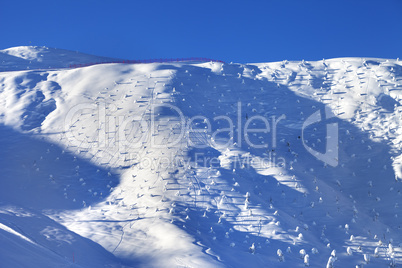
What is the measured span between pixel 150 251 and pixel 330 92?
740 inches

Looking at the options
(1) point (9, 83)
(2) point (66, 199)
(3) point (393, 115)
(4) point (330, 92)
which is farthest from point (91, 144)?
(3) point (393, 115)

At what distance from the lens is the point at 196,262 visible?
13.3m

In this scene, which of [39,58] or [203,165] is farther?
[39,58]

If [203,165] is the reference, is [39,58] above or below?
above

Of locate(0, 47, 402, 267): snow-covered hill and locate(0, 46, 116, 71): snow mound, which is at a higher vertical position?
locate(0, 46, 116, 71): snow mound

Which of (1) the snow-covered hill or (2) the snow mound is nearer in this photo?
(1) the snow-covered hill

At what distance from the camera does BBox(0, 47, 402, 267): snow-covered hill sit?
15.1 meters

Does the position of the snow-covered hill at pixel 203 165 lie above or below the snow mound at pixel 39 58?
below

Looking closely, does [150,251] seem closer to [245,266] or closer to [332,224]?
[245,266]

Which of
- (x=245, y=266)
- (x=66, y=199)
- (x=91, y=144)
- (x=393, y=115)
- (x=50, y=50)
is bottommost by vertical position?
(x=245, y=266)

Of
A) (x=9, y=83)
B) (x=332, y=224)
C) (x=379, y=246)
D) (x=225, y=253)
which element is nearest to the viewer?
(x=225, y=253)

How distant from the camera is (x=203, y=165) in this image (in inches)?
798

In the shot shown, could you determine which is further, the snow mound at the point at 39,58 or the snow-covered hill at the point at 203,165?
the snow mound at the point at 39,58

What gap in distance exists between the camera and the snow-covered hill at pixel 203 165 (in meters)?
15.1
